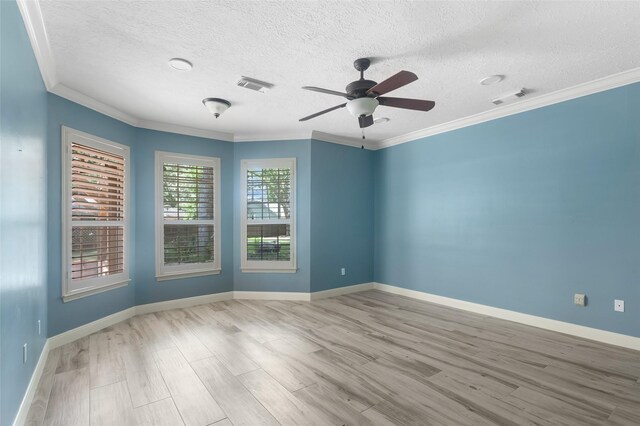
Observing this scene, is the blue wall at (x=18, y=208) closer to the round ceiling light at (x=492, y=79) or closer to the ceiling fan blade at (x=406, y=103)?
the ceiling fan blade at (x=406, y=103)

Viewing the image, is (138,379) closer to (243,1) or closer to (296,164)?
(243,1)

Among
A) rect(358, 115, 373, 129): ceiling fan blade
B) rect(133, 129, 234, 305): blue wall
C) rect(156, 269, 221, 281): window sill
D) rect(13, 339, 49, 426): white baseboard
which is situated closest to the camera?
rect(13, 339, 49, 426): white baseboard

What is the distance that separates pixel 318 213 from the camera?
529 cm

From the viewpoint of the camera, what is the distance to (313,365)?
2857 millimetres

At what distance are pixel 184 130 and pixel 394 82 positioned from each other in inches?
141

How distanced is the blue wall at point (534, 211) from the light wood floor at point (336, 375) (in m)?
0.55

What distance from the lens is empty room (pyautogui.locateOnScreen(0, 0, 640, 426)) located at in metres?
2.19

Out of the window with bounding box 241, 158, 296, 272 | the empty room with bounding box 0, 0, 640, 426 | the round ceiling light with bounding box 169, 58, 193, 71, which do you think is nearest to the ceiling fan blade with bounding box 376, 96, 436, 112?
the empty room with bounding box 0, 0, 640, 426

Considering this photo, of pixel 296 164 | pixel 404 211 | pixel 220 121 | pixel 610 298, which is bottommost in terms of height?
pixel 610 298

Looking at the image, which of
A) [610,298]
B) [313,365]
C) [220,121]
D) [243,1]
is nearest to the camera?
[243,1]

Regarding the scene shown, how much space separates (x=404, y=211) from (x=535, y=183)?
205cm

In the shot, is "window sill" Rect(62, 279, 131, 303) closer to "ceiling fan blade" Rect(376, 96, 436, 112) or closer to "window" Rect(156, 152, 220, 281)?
"window" Rect(156, 152, 220, 281)

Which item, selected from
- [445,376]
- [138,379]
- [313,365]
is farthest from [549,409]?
[138,379]

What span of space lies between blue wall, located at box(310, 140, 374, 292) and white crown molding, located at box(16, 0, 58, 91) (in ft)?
11.0
